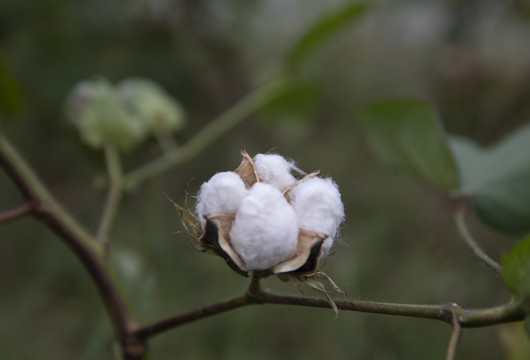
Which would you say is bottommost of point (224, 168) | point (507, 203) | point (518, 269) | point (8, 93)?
point (224, 168)

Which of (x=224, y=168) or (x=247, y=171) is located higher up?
(x=247, y=171)

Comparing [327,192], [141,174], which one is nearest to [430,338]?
[141,174]

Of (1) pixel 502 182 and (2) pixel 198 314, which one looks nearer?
(2) pixel 198 314

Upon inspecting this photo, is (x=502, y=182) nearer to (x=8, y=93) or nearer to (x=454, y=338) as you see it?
(x=454, y=338)

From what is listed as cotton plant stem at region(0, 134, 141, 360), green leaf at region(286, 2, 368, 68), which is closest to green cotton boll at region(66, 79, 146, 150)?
cotton plant stem at region(0, 134, 141, 360)

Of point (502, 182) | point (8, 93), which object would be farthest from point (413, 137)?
point (8, 93)

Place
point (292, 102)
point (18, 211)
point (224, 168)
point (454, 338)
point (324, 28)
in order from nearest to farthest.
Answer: point (454, 338) → point (18, 211) → point (324, 28) → point (292, 102) → point (224, 168)

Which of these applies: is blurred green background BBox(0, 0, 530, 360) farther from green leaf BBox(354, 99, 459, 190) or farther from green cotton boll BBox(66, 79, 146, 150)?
green leaf BBox(354, 99, 459, 190)

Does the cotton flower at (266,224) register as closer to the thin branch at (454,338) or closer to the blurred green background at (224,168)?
the thin branch at (454,338)

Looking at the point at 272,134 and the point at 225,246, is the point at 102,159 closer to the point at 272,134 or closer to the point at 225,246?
the point at 225,246
